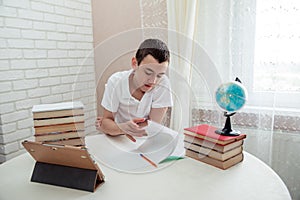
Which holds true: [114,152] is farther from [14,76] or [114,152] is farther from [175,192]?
[14,76]

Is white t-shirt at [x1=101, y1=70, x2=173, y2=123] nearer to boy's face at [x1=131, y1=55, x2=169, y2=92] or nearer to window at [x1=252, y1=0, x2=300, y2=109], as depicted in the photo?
boy's face at [x1=131, y1=55, x2=169, y2=92]

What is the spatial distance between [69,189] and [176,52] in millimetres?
654

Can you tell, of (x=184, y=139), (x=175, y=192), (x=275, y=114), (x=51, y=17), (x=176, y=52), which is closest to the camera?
(x=175, y=192)

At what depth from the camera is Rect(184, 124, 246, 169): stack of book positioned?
2.66ft

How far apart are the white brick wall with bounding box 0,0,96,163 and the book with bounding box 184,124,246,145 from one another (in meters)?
0.56

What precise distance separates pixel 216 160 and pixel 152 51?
0.41m

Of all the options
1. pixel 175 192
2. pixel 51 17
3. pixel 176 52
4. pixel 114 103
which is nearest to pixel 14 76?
pixel 51 17

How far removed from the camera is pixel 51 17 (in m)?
1.58

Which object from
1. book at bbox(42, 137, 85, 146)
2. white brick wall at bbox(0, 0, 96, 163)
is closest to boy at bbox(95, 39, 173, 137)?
book at bbox(42, 137, 85, 146)

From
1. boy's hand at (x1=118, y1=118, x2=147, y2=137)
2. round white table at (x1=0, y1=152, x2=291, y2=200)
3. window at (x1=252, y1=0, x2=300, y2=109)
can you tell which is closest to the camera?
round white table at (x1=0, y1=152, x2=291, y2=200)

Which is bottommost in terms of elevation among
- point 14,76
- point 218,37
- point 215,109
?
point 215,109

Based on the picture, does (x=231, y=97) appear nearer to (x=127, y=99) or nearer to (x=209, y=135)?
(x=209, y=135)

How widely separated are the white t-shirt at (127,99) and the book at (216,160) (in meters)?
0.19

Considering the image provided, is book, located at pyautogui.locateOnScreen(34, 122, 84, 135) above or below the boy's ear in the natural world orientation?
below
